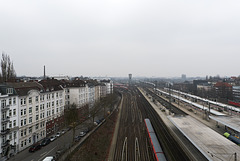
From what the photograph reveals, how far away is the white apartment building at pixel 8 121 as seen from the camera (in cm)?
2405

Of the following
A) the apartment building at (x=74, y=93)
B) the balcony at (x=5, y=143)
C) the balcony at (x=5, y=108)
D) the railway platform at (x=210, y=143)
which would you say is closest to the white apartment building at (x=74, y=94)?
the apartment building at (x=74, y=93)

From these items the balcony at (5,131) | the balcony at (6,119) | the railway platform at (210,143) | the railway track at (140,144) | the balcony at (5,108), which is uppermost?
the balcony at (5,108)

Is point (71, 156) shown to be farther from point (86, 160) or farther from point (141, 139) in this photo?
point (141, 139)

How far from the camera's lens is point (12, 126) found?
25875 millimetres

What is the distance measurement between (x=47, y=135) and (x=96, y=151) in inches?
636

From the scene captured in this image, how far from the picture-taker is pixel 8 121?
24.9 m

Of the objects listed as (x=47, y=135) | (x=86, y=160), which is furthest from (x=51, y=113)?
(x=86, y=160)

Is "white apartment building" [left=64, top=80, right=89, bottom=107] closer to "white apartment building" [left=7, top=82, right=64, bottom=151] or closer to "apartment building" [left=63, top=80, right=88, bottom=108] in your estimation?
"apartment building" [left=63, top=80, right=88, bottom=108]

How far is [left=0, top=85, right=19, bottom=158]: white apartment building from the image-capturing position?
78.9 ft

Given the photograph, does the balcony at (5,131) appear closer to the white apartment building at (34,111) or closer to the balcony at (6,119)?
the balcony at (6,119)

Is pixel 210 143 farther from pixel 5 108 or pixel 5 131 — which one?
pixel 5 108

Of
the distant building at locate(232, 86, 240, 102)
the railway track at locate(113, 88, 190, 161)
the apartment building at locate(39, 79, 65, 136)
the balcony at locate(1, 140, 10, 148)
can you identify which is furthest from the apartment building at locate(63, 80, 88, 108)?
the distant building at locate(232, 86, 240, 102)

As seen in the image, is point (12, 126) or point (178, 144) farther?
point (178, 144)

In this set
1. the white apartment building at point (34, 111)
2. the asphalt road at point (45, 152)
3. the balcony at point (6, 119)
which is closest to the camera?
the balcony at point (6, 119)
